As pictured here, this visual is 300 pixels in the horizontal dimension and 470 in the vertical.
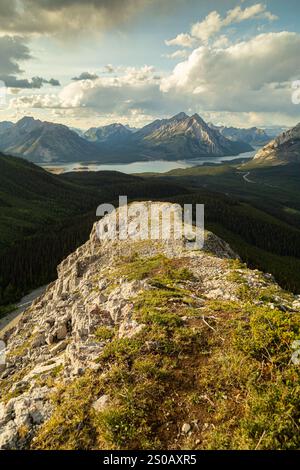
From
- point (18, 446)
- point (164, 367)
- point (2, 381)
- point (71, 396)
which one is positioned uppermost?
point (164, 367)

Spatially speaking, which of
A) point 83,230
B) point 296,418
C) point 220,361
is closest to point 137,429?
point 220,361

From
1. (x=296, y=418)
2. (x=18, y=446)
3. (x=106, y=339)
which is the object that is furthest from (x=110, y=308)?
(x=296, y=418)

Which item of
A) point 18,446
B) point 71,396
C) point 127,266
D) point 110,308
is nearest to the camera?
point 18,446

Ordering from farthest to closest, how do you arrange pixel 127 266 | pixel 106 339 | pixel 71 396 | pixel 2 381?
pixel 127 266, pixel 2 381, pixel 106 339, pixel 71 396

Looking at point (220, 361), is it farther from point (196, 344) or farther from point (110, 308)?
point (110, 308)

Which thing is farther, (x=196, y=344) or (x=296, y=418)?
(x=196, y=344)

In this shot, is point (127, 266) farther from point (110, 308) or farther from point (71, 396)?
point (71, 396)

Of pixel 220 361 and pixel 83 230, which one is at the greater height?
pixel 220 361
